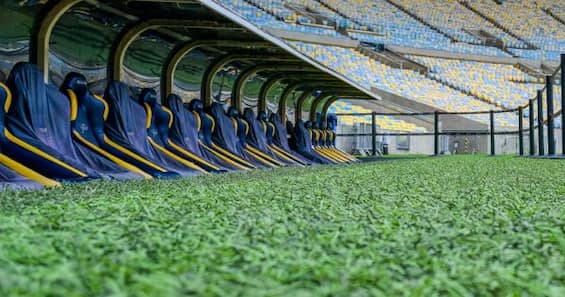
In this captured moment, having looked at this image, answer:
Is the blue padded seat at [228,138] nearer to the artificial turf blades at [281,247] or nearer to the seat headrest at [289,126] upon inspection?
the seat headrest at [289,126]

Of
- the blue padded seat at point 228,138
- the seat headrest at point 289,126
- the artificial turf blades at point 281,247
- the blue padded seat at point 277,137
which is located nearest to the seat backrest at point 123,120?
the blue padded seat at point 228,138

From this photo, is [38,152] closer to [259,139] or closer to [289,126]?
[259,139]

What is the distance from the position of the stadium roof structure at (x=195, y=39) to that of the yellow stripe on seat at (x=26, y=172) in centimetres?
128

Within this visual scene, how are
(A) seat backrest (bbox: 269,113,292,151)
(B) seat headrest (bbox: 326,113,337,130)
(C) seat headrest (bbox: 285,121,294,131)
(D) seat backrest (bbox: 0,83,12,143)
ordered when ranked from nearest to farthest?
(D) seat backrest (bbox: 0,83,12,143)
(A) seat backrest (bbox: 269,113,292,151)
(C) seat headrest (bbox: 285,121,294,131)
(B) seat headrest (bbox: 326,113,337,130)

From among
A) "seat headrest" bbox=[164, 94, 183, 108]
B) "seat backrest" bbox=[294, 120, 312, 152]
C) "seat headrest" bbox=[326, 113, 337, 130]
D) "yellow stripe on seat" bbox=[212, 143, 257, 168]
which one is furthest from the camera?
"seat headrest" bbox=[326, 113, 337, 130]

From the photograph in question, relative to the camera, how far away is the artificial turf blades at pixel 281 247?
3.52 ft

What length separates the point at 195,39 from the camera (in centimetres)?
704

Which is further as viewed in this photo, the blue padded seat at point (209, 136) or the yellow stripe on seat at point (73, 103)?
the blue padded seat at point (209, 136)

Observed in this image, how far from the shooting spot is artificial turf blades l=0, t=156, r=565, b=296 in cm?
107

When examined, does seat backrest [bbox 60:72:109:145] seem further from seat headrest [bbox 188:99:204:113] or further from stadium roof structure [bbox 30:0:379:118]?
seat headrest [bbox 188:99:204:113]

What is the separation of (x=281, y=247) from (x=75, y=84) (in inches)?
157

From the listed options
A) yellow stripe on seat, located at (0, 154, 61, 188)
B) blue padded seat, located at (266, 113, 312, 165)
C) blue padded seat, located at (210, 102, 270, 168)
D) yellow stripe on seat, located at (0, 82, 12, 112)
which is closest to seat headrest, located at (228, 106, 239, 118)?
blue padded seat, located at (210, 102, 270, 168)

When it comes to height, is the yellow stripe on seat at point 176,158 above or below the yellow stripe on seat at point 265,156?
above

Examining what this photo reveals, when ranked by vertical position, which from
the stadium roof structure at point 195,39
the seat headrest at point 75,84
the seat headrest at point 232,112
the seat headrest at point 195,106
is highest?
the stadium roof structure at point 195,39
